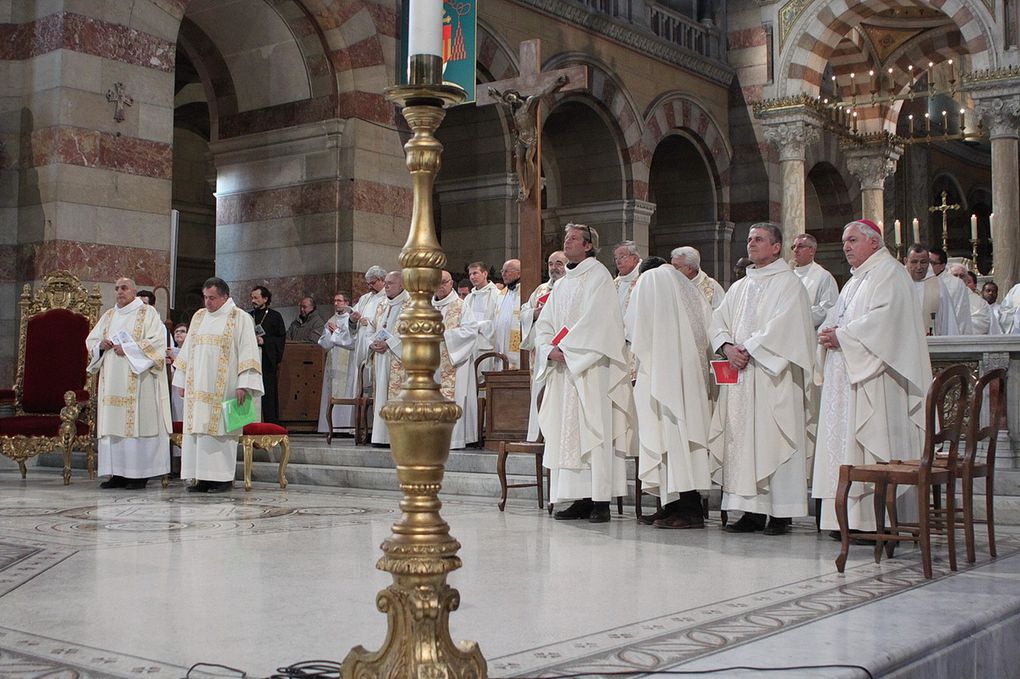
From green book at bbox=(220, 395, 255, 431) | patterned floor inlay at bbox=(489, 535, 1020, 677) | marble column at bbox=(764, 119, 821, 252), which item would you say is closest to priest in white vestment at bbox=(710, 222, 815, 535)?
patterned floor inlay at bbox=(489, 535, 1020, 677)

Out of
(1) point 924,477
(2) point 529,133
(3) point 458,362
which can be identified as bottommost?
(1) point 924,477

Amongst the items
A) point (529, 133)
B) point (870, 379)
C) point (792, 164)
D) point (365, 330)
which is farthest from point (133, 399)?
point (792, 164)

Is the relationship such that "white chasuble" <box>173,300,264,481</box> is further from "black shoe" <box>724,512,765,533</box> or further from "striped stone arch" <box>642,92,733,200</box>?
"striped stone arch" <box>642,92,733,200</box>

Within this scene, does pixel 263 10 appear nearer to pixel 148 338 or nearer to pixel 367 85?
pixel 367 85

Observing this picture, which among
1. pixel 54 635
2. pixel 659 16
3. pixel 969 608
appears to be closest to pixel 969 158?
pixel 659 16

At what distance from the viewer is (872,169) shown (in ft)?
57.8

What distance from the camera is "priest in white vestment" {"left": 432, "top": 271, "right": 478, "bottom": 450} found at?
406 inches

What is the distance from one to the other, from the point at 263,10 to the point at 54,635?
10572mm

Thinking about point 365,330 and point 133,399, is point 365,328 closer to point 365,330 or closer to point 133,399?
point 365,330

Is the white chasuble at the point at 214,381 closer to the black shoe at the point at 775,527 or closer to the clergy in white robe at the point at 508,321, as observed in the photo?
the clergy in white robe at the point at 508,321

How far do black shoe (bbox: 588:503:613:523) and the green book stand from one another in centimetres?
Result: 333

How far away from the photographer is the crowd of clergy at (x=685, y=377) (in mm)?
5871

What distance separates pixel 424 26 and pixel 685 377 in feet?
13.9

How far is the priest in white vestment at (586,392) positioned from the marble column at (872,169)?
11633mm
